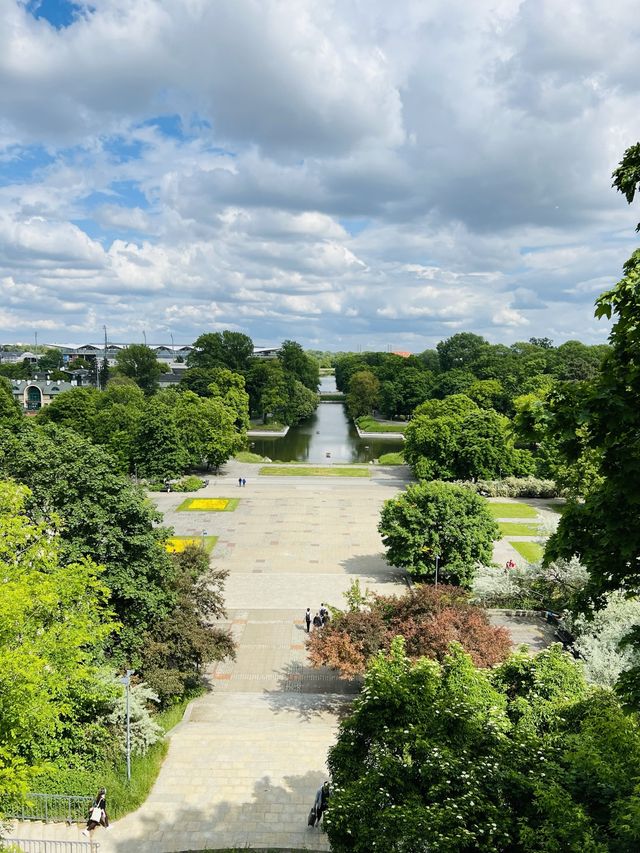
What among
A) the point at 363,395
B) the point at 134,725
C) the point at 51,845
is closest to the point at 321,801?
the point at 134,725

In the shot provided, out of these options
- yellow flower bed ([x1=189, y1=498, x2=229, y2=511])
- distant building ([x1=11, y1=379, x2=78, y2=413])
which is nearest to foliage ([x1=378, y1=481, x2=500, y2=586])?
yellow flower bed ([x1=189, y1=498, x2=229, y2=511])

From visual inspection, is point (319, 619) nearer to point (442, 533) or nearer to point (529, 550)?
point (442, 533)

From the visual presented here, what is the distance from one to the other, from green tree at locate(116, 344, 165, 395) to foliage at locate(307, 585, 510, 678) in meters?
73.3

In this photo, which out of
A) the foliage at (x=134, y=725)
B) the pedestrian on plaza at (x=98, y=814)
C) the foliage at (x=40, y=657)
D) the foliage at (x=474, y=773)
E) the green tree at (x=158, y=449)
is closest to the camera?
the foliage at (x=474, y=773)

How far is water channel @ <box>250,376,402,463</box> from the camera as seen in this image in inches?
2438

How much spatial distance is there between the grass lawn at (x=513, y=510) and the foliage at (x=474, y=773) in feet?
90.5

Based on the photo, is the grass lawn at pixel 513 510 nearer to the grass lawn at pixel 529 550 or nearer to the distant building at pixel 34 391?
the grass lawn at pixel 529 550

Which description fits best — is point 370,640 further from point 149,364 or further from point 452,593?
point 149,364

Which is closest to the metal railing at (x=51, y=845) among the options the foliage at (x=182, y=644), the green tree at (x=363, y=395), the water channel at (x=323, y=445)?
the foliage at (x=182, y=644)

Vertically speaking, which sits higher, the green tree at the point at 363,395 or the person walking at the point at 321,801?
the green tree at the point at 363,395

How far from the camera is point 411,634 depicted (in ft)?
51.9

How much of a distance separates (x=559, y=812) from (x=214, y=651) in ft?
35.3

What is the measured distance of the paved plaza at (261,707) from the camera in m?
11.4

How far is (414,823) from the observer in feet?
24.1
